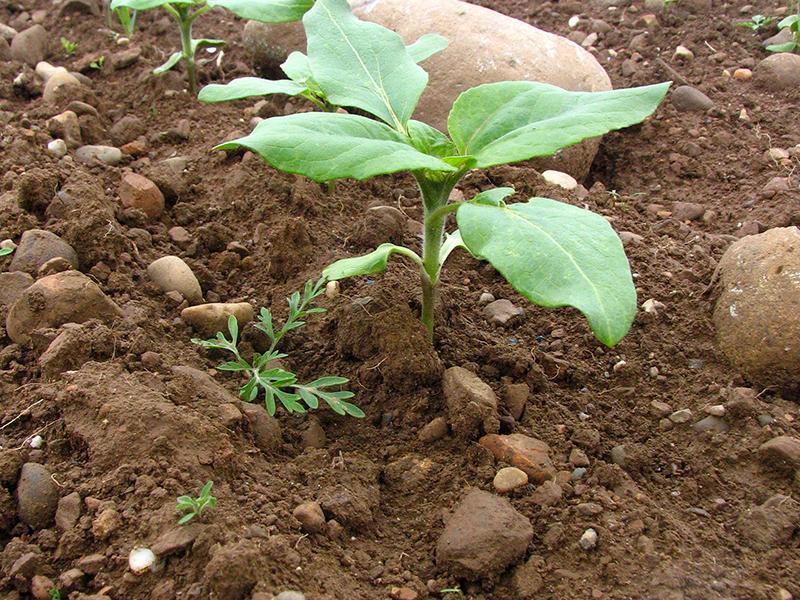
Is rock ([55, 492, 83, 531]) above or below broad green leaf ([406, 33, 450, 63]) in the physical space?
below

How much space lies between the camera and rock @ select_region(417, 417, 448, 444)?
205 centimetres

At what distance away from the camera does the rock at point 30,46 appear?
396 cm

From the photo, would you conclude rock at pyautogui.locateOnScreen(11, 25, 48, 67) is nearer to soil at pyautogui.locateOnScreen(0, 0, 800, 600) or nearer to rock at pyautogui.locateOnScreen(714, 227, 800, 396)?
soil at pyautogui.locateOnScreen(0, 0, 800, 600)

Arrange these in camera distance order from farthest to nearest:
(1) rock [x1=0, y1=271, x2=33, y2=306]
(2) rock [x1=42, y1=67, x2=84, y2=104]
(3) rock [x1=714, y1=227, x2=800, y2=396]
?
(2) rock [x1=42, y1=67, x2=84, y2=104], (1) rock [x1=0, y1=271, x2=33, y2=306], (3) rock [x1=714, y1=227, x2=800, y2=396]

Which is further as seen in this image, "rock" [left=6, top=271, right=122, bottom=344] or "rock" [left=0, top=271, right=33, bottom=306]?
"rock" [left=0, top=271, right=33, bottom=306]

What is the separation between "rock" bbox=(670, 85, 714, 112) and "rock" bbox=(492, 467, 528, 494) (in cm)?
232

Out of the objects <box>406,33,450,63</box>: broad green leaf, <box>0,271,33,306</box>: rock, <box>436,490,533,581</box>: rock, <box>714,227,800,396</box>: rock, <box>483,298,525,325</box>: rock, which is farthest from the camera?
<box>406,33,450,63</box>: broad green leaf

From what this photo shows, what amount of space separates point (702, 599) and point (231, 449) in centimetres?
105

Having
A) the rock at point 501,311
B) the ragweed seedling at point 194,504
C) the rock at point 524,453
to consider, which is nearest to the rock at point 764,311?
the rock at point 501,311

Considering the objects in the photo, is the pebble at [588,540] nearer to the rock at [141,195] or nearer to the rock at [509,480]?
the rock at [509,480]

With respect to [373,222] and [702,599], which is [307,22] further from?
[702,599]

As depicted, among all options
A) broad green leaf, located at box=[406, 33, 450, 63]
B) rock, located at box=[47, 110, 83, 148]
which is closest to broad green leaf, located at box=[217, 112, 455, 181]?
broad green leaf, located at box=[406, 33, 450, 63]

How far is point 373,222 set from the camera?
2.68 metres

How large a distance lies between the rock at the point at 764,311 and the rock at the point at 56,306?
1740 mm
